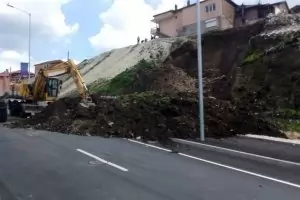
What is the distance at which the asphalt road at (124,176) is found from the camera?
8375 mm

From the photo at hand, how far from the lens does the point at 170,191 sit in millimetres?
8547

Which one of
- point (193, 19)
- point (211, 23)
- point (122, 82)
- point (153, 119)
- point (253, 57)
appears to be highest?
point (193, 19)

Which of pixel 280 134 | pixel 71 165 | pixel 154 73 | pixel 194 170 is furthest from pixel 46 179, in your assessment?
pixel 154 73

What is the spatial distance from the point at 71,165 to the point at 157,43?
4298 cm

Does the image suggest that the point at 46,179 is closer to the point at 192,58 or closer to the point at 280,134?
the point at 280,134

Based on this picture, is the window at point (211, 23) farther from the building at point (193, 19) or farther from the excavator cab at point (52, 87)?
the excavator cab at point (52, 87)

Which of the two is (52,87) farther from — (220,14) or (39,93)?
(220,14)

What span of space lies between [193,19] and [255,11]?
9.94 metres

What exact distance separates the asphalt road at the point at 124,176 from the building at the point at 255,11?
51.0m

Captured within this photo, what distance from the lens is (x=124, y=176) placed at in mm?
10031

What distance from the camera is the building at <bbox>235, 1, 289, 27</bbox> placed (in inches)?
2427

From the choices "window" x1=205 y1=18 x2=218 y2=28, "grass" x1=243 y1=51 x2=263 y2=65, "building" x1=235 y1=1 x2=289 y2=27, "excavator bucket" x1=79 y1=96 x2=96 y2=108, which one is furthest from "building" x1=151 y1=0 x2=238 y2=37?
"excavator bucket" x1=79 y1=96 x2=96 y2=108

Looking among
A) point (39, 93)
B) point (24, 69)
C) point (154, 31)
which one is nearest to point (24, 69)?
point (24, 69)

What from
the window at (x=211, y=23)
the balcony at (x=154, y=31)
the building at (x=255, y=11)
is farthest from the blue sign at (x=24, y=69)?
the building at (x=255, y=11)
